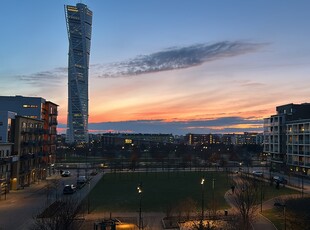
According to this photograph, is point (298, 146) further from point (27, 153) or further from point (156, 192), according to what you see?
point (27, 153)

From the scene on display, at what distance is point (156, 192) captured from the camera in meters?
51.3

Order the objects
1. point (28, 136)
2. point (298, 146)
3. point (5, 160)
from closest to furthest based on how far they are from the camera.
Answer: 1. point (5, 160)
2. point (28, 136)
3. point (298, 146)

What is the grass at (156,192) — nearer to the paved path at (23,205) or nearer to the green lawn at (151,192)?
the green lawn at (151,192)

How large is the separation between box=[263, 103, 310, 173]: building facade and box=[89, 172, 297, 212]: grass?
25.8m

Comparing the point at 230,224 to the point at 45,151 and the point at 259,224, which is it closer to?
the point at 259,224

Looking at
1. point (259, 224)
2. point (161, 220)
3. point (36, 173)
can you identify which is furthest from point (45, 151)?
point (259, 224)

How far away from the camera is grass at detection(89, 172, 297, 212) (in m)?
41.9

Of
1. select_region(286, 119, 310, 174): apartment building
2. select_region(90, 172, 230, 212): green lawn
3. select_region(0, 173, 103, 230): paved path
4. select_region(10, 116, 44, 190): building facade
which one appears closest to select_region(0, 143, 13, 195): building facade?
select_region(0, 173, 103, 230): paved path

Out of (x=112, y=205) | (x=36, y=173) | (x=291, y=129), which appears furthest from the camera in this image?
(x=291, y=129)

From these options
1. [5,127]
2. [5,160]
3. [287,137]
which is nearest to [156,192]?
[5,160]

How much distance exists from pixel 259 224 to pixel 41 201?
28400 mm

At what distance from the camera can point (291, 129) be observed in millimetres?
86625

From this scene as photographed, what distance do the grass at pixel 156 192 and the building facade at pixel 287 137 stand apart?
1016 inches

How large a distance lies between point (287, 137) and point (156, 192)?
5077 centimetres
